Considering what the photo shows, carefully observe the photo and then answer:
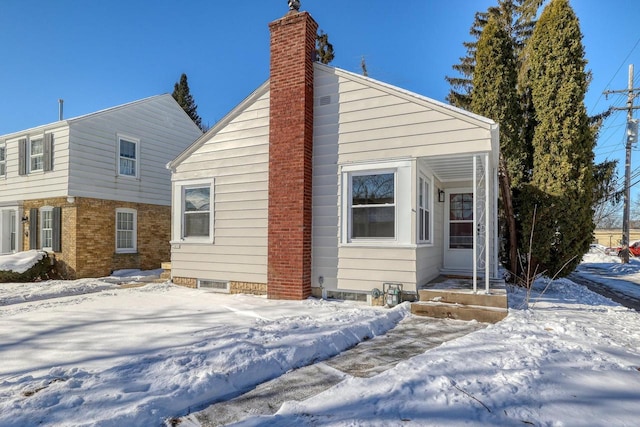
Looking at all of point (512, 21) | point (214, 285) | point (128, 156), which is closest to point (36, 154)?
point (128, 156)

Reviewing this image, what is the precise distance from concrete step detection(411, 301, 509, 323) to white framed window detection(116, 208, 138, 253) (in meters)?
11.5

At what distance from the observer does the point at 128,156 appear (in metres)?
13.4

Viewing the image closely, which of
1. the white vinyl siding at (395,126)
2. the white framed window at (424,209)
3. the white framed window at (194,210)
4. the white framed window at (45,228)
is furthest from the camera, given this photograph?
the white framed window at (45,228)

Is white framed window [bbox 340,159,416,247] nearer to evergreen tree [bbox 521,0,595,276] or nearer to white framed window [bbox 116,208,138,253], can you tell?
evergreen tree [bbox 521,0,595,276]

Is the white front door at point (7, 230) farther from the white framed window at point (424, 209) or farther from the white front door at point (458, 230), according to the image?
the white front door at point (458, 230)

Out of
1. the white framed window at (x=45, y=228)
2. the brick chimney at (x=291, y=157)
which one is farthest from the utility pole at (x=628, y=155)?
the white framed window at (x=45, y=228)

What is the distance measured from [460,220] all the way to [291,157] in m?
4.89

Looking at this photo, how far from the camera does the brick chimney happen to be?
22.7ft

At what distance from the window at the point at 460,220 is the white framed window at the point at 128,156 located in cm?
1166

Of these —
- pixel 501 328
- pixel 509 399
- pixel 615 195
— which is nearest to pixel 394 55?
pixel 615 195

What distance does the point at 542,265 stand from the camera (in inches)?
359

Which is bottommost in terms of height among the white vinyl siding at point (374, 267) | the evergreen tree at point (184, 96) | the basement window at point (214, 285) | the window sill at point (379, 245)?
the basement window at point (214, 285)

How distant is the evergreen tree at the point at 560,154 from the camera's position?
8625 mm

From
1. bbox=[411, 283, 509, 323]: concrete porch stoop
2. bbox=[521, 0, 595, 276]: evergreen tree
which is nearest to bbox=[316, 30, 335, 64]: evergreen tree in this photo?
bbox=[521, 0, 595, 276]: evergreen tree
